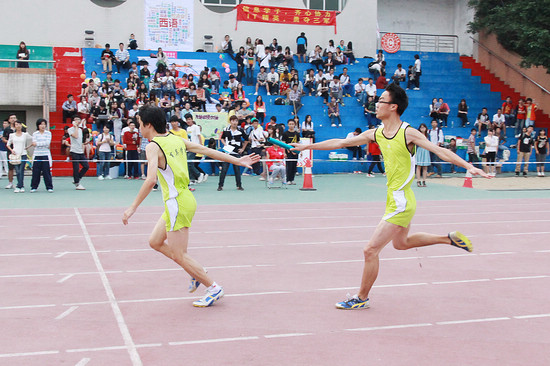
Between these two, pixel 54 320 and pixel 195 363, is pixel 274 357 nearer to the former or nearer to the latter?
pixel 195 363

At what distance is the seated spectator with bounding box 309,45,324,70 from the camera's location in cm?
3039

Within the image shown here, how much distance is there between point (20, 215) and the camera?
1280 cm

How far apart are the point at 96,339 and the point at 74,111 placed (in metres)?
19.9

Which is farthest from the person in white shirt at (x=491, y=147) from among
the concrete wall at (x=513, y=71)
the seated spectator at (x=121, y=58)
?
the seated spectator at (x=121, y=58)

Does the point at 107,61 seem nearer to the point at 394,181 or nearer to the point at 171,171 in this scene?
the point at 171,171

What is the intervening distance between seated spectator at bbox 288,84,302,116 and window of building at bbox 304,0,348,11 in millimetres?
8181

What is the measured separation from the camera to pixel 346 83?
2897 cm

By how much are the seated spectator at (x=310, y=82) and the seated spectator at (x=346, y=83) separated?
1.29 m

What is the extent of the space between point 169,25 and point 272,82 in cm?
676

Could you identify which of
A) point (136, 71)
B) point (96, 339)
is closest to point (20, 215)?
point (96, 339)

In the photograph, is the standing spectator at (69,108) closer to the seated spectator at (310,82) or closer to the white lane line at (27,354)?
the seated spectator at (310,82)

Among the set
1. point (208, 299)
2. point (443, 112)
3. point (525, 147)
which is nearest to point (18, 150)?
point (208, 299)

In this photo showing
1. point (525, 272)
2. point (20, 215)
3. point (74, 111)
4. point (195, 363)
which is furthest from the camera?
point (74, 111)

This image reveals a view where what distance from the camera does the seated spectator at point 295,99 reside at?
2678 cm
